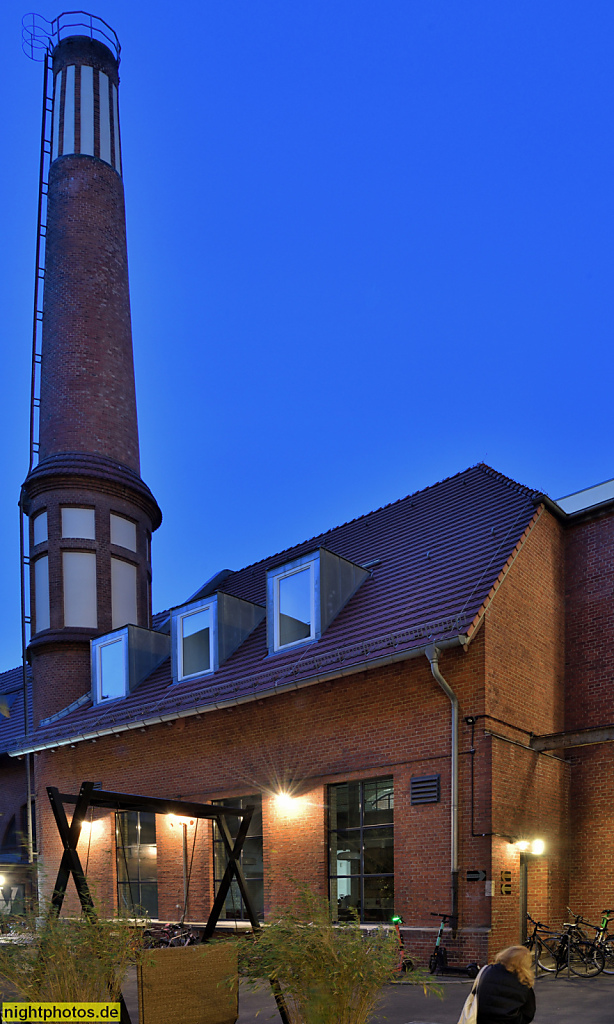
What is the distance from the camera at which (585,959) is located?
13.0 meters

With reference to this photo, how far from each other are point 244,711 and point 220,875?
3.33m

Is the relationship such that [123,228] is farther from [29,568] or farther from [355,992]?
[355,992]

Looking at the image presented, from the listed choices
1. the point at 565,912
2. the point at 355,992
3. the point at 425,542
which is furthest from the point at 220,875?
the point at 355,992

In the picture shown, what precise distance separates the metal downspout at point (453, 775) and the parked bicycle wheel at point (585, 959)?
1.83m

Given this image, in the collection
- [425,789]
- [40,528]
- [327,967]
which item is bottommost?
[425,789]

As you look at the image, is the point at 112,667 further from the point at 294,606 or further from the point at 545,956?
the point at 545,956

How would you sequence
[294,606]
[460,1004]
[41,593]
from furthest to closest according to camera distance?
[41,593], [294,606], [460,1004]

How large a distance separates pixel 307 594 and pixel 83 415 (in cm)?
1010

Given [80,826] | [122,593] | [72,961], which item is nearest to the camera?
[72,961]

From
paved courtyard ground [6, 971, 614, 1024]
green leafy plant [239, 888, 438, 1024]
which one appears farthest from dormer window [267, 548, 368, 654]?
green leafy plant [239, 888, 438, 1024]

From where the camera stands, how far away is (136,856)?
63.6 ft

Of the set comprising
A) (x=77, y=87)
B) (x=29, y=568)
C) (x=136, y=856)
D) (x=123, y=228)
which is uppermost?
(x=77, y=87)

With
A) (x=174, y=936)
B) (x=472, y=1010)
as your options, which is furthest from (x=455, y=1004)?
(x=174, y=936)

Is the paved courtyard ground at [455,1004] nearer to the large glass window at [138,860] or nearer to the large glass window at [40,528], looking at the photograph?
the large glass window at [138,860]
